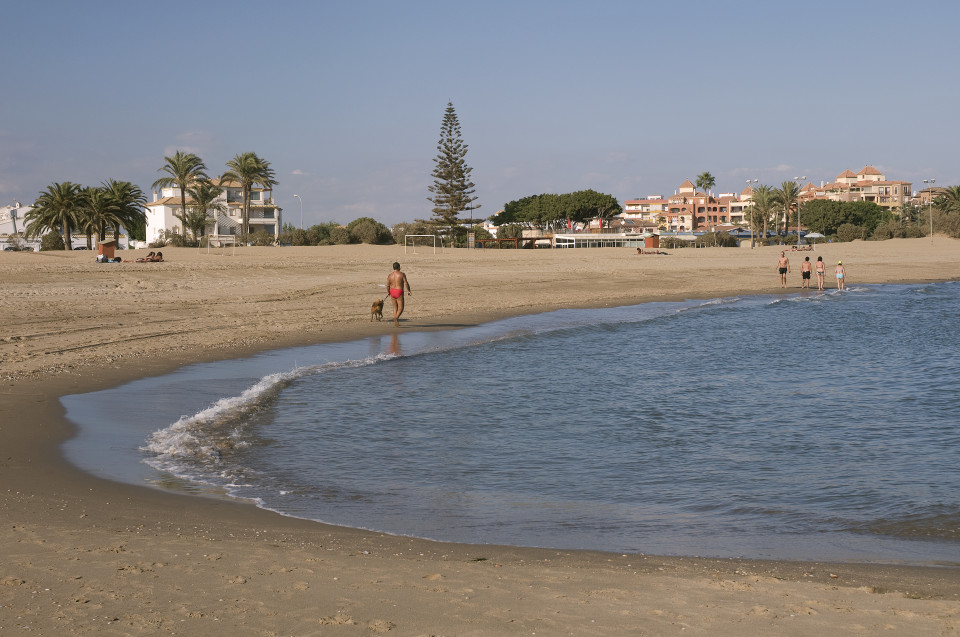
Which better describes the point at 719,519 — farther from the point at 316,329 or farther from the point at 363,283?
the point at 363,283

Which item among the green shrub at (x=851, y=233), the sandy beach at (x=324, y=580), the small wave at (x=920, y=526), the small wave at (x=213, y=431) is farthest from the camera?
the green shrub at (x=851, y=233)

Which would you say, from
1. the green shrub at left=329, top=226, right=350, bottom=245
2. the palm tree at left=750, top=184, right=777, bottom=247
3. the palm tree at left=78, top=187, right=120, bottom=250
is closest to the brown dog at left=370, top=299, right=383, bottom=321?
the green shrub at left=329, top=226, right=350, bottom=245

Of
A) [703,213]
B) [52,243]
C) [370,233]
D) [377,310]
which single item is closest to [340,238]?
[370,233]

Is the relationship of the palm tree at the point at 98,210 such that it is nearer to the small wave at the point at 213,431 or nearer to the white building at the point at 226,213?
the white building at the point at 226,213

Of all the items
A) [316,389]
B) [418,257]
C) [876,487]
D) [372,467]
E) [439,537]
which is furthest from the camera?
[418,257]

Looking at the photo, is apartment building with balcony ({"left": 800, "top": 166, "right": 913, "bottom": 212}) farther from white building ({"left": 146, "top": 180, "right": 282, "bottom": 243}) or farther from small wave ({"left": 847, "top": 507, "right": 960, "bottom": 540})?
small wave ({"left": 847, "top": 507, "right": 960, "bottom": 540})

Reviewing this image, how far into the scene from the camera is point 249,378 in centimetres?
1492

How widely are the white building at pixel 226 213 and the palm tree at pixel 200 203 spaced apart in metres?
1.49

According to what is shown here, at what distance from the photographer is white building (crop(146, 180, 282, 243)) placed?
87.9 m

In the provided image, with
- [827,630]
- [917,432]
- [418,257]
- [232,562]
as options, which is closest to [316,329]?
[917,432]

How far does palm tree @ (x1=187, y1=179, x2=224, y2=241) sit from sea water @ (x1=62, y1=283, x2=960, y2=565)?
2573 inches

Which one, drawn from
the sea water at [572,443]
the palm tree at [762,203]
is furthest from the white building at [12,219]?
the sea water at [572,443]

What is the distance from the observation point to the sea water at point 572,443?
7363mm

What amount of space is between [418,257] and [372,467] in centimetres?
4067
